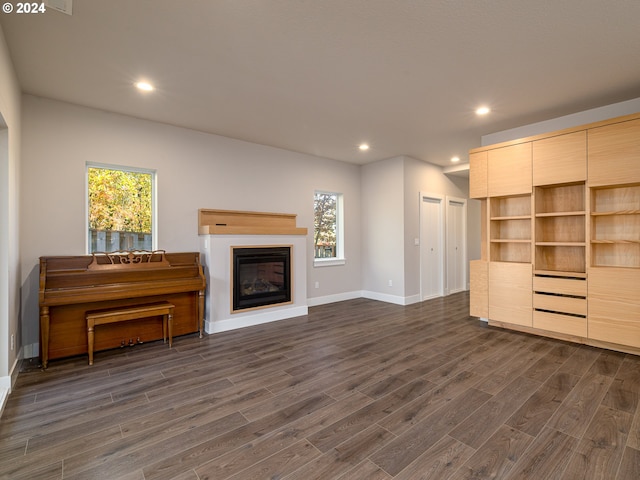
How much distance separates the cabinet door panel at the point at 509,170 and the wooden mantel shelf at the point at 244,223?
9.26ft

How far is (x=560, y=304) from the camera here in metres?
3.71

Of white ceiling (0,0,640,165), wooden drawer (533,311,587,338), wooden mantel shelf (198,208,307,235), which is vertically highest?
white ceiling (0,0,640,165)

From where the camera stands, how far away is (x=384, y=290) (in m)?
6.11

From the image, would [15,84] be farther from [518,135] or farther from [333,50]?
[518,135]

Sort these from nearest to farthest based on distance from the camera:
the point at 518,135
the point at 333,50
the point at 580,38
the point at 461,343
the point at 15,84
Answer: the point at 580,38
the point at 333,50
the point at 15,84
the point at 461,343
the point at 518,135

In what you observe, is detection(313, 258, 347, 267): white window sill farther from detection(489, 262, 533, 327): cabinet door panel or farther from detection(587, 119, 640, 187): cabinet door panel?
detection(587, 119, 640, 187): cabinet door panel

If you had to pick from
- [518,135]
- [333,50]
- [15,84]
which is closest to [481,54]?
[333,50]

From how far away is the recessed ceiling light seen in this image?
10.1 ft

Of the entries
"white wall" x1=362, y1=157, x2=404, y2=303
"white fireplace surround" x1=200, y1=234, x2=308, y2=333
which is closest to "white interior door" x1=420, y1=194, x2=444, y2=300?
"white wall" x1=362, y1=157, x2=404, y2=303

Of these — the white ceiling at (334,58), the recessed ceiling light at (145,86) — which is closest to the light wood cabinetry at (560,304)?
the white ceiling at (334,58)

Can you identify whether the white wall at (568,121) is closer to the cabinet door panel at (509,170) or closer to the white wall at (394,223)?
the cabinet door panel at (509,170)

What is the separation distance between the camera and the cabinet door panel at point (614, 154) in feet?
10.5

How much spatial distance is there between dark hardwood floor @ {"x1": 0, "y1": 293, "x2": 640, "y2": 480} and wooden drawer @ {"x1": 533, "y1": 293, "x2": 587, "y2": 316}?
1.43 ft

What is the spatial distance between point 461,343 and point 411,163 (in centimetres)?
349
